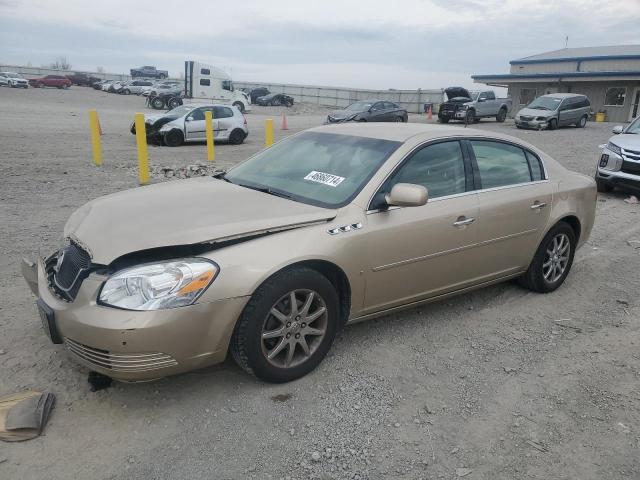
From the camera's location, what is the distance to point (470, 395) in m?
3.38

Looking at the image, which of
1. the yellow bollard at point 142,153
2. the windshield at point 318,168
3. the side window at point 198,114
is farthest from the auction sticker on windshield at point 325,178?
the side window at point 198,114

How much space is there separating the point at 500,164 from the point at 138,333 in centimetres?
326

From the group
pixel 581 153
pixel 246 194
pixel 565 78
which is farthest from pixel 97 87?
pixel 246 194

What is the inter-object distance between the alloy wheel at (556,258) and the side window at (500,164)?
724 mm

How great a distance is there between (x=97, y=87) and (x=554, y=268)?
6296 centimetres

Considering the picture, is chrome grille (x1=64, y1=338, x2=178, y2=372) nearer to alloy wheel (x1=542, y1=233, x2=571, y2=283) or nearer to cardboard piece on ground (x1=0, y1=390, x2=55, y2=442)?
cardboard piece on ground (x1=0, y1=390, x2=55, y2=442)

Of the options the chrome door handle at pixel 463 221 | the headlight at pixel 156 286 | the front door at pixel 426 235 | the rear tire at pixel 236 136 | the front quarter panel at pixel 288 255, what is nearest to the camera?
the headlight at pixel 156 286

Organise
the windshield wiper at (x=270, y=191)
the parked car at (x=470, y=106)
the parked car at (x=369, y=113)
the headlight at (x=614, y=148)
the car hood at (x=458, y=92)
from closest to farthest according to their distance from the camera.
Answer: the windshield wiper at (x=270, y=191)
the headlight at (x=614, y=148)
the parked car at (x=369, y=113)
the parked car at (x=470, y=106)
the car hood at (x=458, y=92)

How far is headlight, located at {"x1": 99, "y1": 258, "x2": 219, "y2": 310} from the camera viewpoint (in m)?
2.83

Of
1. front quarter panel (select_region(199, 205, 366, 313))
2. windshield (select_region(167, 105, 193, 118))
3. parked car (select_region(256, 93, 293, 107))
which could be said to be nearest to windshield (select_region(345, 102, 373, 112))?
windshield (select_region(167, 105, 193, 118))

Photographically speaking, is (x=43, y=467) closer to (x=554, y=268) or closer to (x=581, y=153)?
(x=554, y=268)

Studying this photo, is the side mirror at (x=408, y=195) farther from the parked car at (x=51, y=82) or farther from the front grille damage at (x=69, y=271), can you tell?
the parked car at (x=51, y=82)

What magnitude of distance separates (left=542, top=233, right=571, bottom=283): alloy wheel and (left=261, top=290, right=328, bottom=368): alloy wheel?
8.55 feet

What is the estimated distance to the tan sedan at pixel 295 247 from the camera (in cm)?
288
